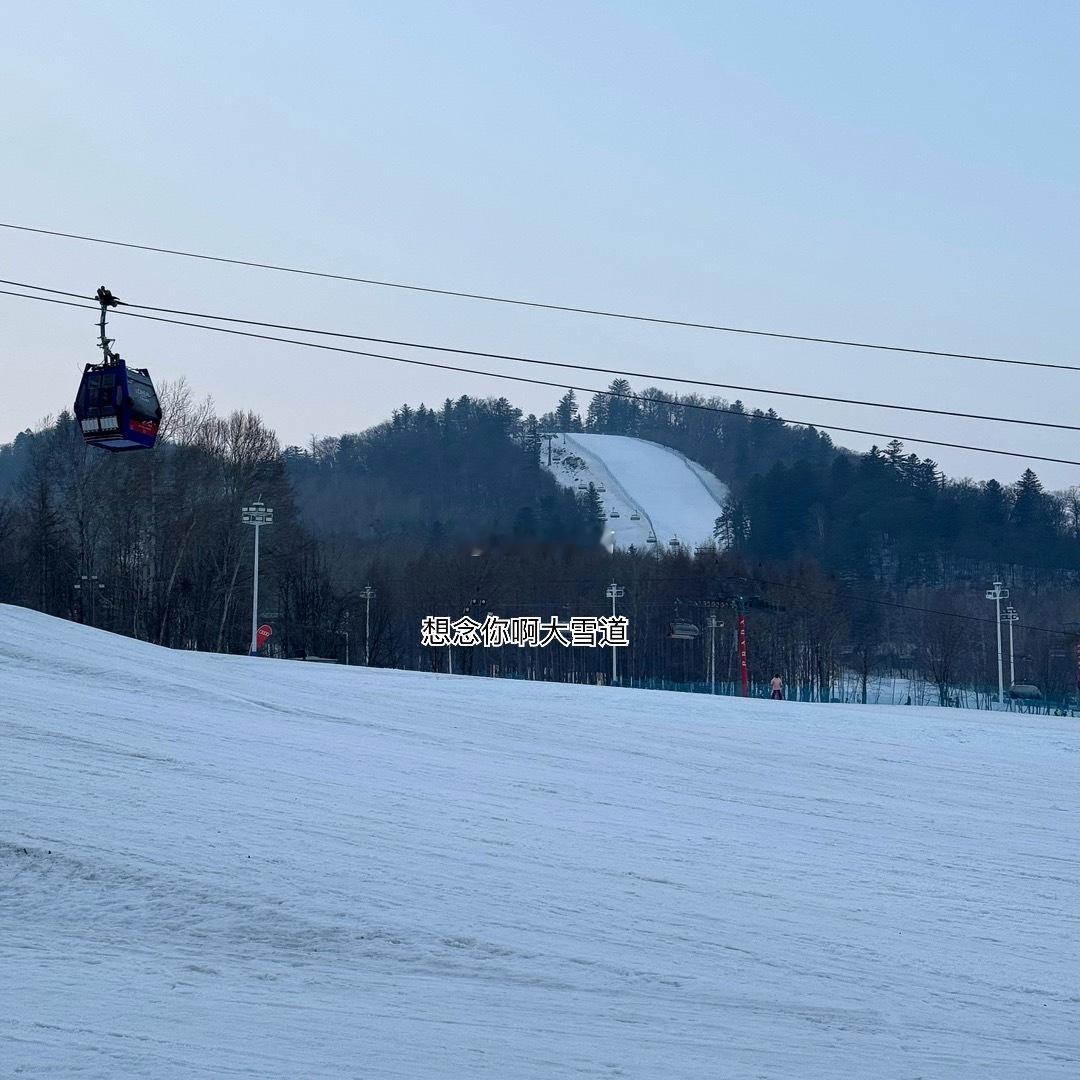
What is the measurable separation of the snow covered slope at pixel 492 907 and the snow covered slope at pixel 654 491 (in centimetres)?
Result: 13153

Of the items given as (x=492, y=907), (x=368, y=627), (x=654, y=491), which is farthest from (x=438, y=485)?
(x=654, y=491)

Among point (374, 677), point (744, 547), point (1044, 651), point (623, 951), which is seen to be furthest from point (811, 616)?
point (623, 951)

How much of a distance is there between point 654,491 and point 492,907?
168m

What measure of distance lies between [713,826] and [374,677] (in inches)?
550

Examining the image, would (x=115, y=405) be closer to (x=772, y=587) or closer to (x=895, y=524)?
(x=772, y=587)

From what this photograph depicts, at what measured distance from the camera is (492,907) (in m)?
9.91

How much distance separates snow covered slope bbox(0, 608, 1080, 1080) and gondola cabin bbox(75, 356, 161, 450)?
3531 millimetres

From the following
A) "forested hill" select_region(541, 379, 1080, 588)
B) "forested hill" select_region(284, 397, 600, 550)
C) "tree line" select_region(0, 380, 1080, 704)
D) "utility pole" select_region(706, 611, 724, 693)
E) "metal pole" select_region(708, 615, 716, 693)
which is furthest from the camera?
"forested hill" select_region(541, 379, 1080, 588)

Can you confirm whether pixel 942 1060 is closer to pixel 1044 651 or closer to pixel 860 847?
pixel 860 847

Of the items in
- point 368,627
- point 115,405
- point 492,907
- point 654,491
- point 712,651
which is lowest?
point 492,907

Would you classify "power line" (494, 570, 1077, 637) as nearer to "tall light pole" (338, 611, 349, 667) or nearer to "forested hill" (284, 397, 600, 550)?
"forested hill" (284, 397, 600, 550)

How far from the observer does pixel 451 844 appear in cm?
1180

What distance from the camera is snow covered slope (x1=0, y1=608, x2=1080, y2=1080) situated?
23.7 feet

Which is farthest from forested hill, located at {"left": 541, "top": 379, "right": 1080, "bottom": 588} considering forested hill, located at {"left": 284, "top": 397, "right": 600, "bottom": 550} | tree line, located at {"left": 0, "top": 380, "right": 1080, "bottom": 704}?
forested hill, located at {"left": 284, "top": 397, "right": 600, "bottom": 550}
